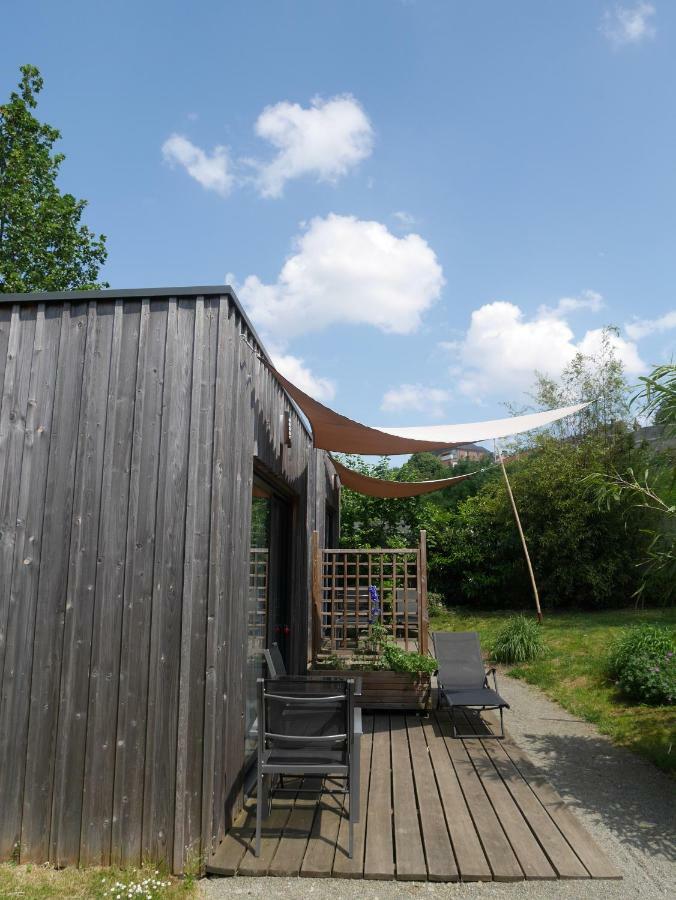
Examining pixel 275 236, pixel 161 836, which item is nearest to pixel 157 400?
pixel 161 836

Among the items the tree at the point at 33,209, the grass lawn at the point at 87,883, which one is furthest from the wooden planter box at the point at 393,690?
the tree at the point at 33,209

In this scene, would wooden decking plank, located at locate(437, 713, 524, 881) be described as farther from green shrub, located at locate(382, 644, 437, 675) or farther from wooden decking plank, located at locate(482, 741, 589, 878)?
green shrub, located at locate(382, 644, 437, 675)

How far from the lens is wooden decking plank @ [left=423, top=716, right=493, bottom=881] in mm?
2656

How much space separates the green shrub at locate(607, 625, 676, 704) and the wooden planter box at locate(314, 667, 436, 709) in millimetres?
1977

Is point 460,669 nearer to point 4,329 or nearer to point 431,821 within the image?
point 431,821

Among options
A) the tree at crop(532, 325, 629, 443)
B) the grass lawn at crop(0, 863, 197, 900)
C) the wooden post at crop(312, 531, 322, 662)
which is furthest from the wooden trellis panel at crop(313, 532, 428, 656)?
the tree at crop(532, 325, 629, 443)

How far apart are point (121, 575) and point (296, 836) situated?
5.06 feet

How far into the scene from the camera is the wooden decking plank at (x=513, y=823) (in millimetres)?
2664

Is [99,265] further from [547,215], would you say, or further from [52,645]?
[52,645]

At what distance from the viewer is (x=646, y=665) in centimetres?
586

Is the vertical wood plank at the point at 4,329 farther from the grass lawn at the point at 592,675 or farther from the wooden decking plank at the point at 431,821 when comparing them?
the grass lawn at the point at 592,675

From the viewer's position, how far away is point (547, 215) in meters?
6.25

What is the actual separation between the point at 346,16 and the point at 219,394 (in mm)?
A: 4612

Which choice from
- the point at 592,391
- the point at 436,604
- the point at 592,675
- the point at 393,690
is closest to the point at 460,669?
the point at 393,690
